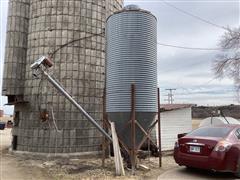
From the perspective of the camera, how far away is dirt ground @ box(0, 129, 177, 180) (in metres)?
7.62

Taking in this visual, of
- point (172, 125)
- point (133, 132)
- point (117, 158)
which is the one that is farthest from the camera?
point (172, 125)

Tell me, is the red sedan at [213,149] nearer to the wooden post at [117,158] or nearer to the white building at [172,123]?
the wooden post at [117,158]

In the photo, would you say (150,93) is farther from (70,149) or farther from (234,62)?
(234,62)

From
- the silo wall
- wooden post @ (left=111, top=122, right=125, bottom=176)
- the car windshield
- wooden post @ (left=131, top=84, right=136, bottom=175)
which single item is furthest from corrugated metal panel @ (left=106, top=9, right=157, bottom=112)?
the silo wall

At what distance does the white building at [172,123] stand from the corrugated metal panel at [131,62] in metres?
4.54

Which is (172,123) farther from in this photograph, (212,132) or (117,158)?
(117,158)

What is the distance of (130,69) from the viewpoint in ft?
26.9

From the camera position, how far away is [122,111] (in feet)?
26.8

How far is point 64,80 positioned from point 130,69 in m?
3.77

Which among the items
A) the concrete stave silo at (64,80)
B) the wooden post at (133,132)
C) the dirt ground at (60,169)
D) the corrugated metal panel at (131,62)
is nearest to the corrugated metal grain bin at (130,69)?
the corrugated metal panel at (131,62)

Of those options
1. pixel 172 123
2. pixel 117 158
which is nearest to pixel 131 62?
pixel 117 158

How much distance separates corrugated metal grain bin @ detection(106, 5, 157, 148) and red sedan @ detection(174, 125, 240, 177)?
4.60 feet

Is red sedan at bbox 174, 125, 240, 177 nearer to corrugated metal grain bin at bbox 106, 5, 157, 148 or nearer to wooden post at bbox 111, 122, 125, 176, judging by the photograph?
corrugated metal grain bin at bbox 106, 5, 157, 148

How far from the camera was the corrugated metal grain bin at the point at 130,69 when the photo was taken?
322 inches
